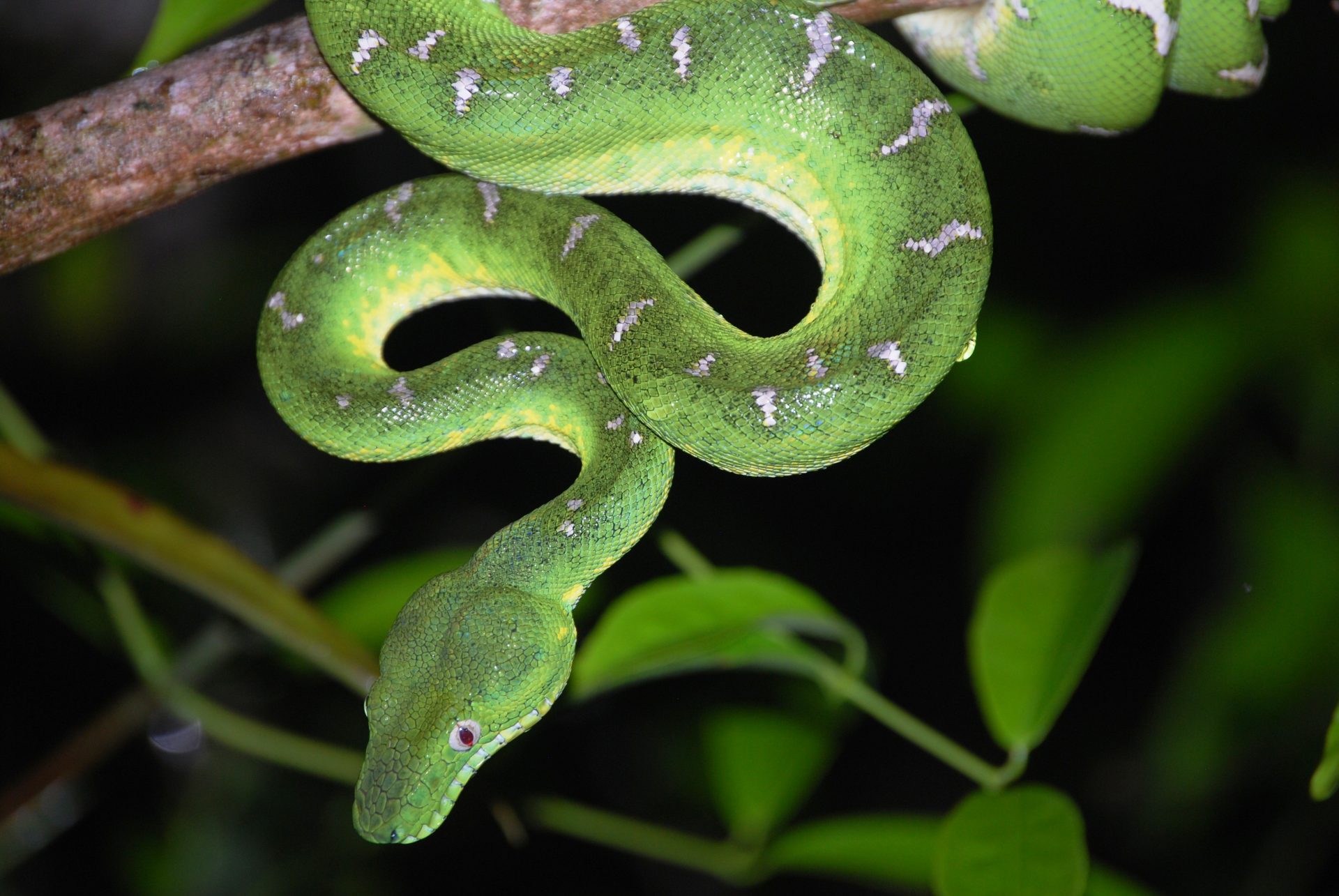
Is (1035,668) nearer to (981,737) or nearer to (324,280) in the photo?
(324,280)

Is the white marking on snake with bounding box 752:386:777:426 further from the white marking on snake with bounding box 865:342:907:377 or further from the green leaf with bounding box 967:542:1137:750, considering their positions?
the green leaf with bounding box 967:542:1137:750

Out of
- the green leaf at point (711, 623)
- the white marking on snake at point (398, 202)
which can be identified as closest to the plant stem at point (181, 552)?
the green leaf at point (711, 623)

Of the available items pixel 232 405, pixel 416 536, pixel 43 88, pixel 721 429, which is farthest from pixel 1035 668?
pixel 43 88

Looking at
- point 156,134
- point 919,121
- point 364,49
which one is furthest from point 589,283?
point 156,134

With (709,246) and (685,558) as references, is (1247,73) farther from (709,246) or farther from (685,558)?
(685,558)

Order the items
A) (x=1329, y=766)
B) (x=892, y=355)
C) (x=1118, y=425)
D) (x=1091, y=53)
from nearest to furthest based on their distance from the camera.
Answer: (x=1329, y=766)
(x=892, y=355)
(x=1091, y=53)
(x=1118, y=425)

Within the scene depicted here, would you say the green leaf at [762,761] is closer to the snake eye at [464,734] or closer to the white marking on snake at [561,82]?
the snake eye at [464,734]
